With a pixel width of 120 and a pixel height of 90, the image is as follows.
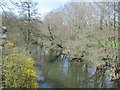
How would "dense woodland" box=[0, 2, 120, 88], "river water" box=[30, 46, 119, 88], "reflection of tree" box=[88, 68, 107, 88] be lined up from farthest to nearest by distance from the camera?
"reflection of tree" box=[88, 68, 107, 88] → "river water" box=[30, 46, 119, 88] → "dense woodland" box=[0, 2, 120, 88]

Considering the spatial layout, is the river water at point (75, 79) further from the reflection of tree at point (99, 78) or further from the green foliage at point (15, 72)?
the green foliage at point (15, 72)

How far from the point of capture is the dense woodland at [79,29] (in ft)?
19.8

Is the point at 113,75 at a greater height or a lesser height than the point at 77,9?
lesser

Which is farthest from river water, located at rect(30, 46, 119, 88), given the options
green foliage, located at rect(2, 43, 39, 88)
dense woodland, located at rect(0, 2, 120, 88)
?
green foliage, located at rect(2, 43, 39, 88)

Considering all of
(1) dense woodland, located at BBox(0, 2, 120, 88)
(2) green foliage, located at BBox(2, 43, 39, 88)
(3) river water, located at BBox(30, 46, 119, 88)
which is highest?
(1) dense woodland, located at BBox(0, 2, 120, 88)

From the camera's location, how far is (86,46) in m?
9.64

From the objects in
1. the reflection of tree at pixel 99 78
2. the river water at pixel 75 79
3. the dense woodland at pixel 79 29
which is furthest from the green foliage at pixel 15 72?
the reflection of tree at pixel 99 78

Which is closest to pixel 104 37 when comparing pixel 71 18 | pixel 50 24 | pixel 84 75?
pixel 84 75

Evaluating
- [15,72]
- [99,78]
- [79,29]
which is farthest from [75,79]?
[79,29]

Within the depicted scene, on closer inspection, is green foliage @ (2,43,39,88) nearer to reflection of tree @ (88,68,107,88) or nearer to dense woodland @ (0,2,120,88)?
dense woodland @ (0,2,120,88)

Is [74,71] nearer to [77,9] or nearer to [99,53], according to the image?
[99,53]

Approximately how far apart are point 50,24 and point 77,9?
6.19 metres

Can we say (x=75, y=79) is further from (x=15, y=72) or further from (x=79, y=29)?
(x=79, y=29)

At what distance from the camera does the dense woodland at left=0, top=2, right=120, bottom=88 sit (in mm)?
6043
